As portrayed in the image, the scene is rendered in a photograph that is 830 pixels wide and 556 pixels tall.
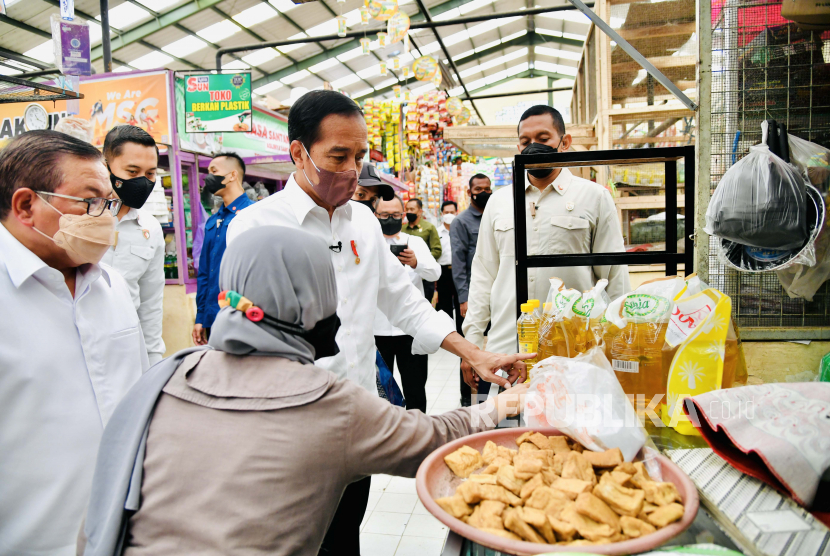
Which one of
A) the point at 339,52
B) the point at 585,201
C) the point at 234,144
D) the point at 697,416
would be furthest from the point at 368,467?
the point at 339,52

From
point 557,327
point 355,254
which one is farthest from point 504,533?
point 355,254

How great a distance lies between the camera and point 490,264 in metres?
2.55

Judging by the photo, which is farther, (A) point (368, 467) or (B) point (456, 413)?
(B) point (456, 413)

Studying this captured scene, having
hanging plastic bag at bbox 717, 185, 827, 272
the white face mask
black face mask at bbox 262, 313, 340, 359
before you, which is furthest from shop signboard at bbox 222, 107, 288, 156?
hanging plastic bag at bbox 717, 185, 827, 272

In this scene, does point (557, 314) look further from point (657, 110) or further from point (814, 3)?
point (657, 110)

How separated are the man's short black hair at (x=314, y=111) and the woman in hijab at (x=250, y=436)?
798mm

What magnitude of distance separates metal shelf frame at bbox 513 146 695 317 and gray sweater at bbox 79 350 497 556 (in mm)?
811

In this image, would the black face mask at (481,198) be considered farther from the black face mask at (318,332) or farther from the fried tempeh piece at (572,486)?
the fried tempeh piece at (572,486)

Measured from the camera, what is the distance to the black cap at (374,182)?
345 centimetres

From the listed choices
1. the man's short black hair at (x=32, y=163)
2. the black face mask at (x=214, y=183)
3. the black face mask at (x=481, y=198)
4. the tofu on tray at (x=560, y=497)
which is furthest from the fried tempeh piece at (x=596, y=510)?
the black face mask at (x=481, y=198)

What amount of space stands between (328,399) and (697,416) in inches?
28.8

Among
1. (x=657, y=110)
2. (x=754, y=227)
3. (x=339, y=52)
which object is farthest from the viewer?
(x=339, y=52)

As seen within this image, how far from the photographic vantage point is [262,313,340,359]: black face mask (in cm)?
108

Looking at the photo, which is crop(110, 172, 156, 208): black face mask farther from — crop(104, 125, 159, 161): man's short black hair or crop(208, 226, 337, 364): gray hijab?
crop(208, 226, 337, 364): gray hijab
